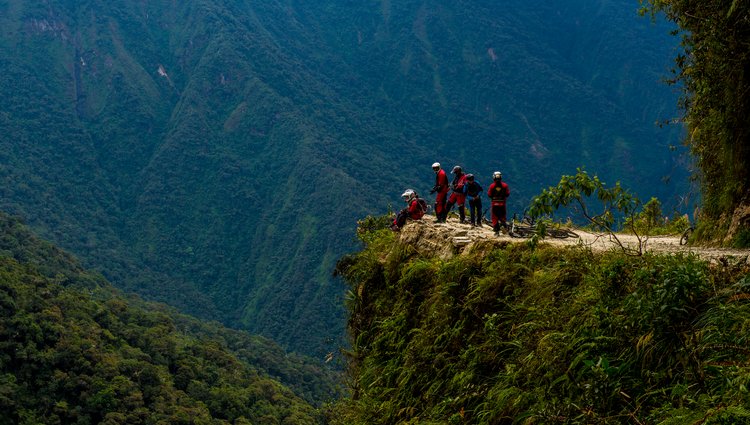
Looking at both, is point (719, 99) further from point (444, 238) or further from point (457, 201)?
point (457, 201)

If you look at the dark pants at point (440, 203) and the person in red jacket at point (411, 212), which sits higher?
the dark pants at point (440, 203)

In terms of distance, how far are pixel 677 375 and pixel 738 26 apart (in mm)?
6157

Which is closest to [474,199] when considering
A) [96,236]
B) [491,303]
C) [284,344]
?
[491,303]

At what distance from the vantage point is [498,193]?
43.5ft

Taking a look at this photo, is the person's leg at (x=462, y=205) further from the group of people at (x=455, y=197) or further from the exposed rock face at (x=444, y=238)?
the exposed rock face at (x=444, y=238)

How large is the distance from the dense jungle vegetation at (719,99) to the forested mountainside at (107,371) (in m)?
50.5

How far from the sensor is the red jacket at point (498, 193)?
13.0 m

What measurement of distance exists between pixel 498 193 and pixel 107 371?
54.5 metres

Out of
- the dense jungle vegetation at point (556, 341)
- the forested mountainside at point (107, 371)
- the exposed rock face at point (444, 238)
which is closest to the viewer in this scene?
the dense jungle vegetation at point (556, 341)

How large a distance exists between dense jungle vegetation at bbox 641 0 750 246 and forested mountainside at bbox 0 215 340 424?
50.5 metres

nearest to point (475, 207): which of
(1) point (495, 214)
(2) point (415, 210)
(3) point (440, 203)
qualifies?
(3) point (440, 203)

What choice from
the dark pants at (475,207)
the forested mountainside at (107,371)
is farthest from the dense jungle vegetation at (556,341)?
the forested mountainside at (107,371)

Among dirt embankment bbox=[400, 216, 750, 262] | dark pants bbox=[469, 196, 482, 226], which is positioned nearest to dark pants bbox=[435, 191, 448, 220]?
dark pants bbox=[469, 196, 482, 226]

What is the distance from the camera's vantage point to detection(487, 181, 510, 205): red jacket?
13.0 m
